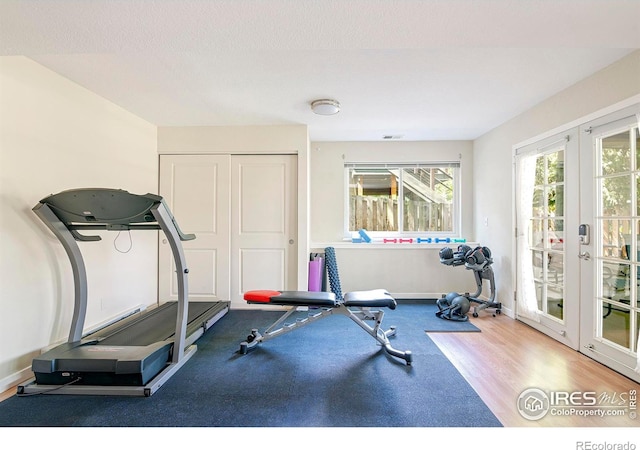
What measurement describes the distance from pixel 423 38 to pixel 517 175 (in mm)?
2477

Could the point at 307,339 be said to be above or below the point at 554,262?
below

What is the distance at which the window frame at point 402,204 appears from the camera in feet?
14.3

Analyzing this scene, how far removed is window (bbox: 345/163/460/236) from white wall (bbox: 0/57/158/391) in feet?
9.92

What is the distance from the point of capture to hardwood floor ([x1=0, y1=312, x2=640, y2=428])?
5.36ft

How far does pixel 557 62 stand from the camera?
83.3 inches

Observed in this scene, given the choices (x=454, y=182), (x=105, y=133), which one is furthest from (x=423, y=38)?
(x=454, y=182)

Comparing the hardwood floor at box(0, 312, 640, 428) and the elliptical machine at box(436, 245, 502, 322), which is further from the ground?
the elliptical machine at box(436, 245, 502, 322)

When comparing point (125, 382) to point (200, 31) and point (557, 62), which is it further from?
point (557, 62)

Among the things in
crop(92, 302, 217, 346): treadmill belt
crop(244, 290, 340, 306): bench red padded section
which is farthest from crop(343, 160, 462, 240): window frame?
crop(92, 302, 217, 346): treadmill belt

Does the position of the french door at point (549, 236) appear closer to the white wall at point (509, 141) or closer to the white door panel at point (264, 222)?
the white wall at point (509, 141)

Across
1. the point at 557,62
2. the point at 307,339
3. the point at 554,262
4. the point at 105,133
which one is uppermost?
the point at 557,62

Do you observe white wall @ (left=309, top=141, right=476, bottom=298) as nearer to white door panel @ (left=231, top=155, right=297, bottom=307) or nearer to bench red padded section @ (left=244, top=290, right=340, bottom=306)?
white door panel @ (left=231, top=155, right=297, bottom=307)

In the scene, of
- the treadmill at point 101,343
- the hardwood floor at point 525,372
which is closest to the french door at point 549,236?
the hardwood floor at point 525,372

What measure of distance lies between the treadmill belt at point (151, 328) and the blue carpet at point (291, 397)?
1.33ft
